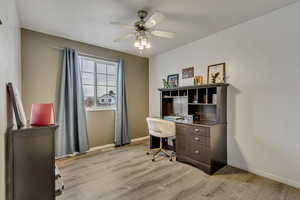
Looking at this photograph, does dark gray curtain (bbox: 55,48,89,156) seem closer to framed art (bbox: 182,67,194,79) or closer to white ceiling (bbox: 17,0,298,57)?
white ceiling (bbox: 17,0,298,57)

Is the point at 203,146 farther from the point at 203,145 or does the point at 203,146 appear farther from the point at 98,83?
the point at 98,83

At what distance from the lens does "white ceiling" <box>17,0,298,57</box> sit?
208 cm

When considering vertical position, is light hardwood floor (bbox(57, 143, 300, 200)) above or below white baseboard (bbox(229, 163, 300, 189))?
below

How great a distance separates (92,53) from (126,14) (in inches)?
64.8

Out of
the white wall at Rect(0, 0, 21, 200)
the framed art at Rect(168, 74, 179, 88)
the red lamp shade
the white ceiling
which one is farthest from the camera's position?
the framed art at Rect(168, 74, 179, 88)

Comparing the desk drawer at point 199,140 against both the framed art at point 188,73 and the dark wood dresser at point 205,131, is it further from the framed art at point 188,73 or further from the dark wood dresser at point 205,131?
the framed art at point 188,73

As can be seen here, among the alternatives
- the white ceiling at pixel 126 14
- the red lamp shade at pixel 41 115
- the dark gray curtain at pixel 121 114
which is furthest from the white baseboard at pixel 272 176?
the red lamp shade at pixel 41 115

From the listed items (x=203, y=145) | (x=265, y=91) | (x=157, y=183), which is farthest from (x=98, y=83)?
(x=265, y=91)

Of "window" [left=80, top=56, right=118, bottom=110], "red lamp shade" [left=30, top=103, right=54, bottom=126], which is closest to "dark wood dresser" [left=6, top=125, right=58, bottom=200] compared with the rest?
"red lamp shade" [left=30, top=103, right=54, bottom=126]

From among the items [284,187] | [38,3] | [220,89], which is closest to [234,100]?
[220,89]

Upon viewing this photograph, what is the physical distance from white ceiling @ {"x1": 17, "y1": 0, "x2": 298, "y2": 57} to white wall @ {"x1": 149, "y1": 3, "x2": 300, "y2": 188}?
11.6 inches

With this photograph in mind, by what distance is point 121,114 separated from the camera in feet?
13.1

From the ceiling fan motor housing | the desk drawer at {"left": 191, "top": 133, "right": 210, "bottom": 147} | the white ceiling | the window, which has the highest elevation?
the white ceiling

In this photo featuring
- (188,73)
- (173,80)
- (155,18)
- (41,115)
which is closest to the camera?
(41,115)
